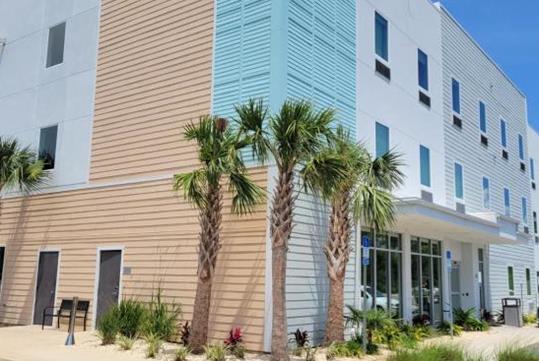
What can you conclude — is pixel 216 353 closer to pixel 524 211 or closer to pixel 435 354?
pixel 435 354

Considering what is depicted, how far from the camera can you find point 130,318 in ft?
43.4

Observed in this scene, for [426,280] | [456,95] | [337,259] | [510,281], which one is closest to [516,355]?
[337,259]

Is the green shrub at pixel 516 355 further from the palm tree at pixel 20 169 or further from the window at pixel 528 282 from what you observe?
the window at pixel 528 282

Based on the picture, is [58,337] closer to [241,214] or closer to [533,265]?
[241,214]

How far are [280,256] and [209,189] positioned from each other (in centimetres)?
218

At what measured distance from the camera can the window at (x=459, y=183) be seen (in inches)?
862

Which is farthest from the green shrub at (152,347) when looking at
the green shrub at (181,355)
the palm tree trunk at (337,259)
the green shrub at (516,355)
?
the green shrub at (516,355)

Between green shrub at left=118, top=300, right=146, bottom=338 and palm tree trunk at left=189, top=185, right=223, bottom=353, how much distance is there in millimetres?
2146

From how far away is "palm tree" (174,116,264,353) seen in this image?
11391 mm

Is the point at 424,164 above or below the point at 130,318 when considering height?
above

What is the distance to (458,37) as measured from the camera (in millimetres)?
23812

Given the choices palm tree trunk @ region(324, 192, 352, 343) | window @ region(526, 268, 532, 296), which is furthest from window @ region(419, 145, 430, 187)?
window @ region(526, 268, 532, 296)

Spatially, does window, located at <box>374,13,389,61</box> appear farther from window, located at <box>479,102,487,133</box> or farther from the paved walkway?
window, located at <box>479,102,487,133</box>

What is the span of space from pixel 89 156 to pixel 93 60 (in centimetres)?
296
